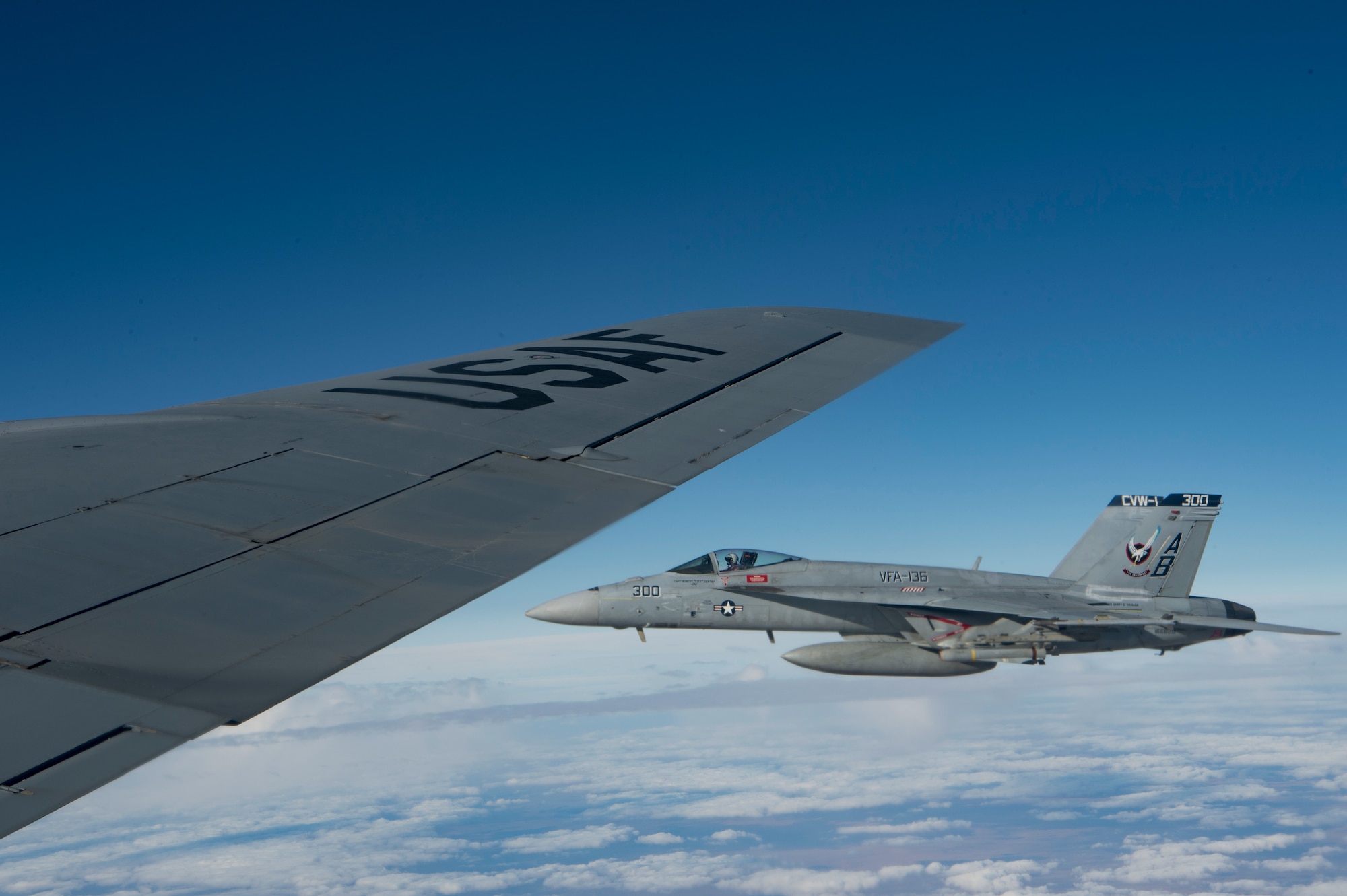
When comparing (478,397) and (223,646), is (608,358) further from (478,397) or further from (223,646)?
(223,646)

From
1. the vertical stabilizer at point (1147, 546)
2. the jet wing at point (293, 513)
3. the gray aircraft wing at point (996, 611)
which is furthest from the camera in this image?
the vertical stabilizer at point (1147, 546)

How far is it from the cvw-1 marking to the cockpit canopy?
2.50 metres

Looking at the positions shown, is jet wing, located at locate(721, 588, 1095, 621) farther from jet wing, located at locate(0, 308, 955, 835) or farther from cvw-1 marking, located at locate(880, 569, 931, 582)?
jet wing, located at locate(0, 308, 955, 835)

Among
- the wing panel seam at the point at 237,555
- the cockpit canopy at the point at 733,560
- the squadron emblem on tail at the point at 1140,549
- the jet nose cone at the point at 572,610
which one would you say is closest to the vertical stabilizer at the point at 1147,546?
the squadron emblem on tail at the point at 1140,549

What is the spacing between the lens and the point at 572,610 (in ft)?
66.1

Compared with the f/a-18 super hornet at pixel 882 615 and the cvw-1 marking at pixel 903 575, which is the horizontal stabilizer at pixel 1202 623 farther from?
the cvw-1 marking at pixel 903 575

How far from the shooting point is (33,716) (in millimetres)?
1999

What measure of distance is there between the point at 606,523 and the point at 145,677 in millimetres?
1831

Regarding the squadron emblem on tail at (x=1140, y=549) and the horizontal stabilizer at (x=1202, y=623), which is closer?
the horizontal stabilizer at (x=1202, y=623)

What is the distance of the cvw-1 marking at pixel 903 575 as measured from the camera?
809 inches

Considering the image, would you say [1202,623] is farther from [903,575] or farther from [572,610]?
[572,610]

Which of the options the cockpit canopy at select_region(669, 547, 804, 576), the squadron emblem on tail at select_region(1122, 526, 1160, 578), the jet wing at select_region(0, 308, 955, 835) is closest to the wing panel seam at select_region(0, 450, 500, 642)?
the jet wing at select_region(0, 308, 955, 835)

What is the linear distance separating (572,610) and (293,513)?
17.0 meters

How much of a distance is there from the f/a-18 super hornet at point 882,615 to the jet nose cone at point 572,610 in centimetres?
2
